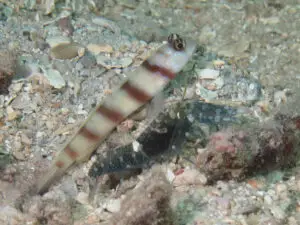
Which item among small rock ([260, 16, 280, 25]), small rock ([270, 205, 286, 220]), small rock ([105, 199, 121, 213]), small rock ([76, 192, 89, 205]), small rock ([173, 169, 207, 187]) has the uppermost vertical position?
small rock ([260, 16, 280, 25])

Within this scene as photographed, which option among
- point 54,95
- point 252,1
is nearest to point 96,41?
point 54,95

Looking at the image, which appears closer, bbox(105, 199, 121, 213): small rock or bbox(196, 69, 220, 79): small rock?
bbox(105, 199, 121, 213): small rock

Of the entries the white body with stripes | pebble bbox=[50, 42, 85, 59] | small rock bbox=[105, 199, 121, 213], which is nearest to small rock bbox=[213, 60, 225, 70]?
the white body with stripes

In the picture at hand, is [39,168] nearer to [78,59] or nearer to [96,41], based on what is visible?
[78,59]

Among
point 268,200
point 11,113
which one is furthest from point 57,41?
point 268,200

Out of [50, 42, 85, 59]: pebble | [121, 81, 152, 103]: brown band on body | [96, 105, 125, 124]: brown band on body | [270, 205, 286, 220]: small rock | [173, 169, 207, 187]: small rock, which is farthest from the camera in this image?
[50, 42, 85, 59]: pebble

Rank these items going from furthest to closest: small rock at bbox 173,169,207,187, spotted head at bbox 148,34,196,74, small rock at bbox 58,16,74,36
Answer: small rock at bbox 58,16,74,36
spotted head at bbox 148,34,196,74
small rock at bbox 173,169,207,187

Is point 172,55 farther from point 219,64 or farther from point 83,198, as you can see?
point 83,198

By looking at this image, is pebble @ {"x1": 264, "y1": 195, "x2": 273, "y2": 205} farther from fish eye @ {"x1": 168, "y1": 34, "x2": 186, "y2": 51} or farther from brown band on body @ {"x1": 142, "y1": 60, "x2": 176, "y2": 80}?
fish eye @ {"x1": 168, "y1": 34, "x2": 186, "y2": 51}
